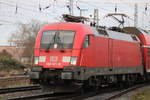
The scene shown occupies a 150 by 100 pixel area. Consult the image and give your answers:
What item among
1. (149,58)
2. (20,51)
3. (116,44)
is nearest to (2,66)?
(149,58)

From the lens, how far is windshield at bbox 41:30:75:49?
1473cm

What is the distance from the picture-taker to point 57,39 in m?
15.0

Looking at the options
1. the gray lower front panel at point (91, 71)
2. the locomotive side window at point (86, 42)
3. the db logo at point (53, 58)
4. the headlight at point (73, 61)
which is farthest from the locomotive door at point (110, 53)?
the db logo at point (53, 58)

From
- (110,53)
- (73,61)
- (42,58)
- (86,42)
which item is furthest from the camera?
(110,53)

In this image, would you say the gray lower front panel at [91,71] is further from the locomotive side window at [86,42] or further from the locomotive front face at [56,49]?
the locomotive side window at [86,42]

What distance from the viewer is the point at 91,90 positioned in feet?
56.1

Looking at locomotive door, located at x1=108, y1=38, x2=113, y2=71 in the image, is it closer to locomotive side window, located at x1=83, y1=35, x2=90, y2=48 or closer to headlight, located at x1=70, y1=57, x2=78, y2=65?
locomotive side window, located at x1=83, y1=35, x2=90, y2=48

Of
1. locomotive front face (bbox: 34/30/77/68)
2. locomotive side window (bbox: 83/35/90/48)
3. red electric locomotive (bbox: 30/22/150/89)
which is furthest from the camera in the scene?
locomotive side window (bbox: 83/35/90/48)

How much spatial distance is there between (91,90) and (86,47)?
3250 mm

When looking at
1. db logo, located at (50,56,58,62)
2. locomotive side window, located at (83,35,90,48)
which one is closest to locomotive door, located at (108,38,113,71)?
locomotive side window, located at (83,35,90,48)

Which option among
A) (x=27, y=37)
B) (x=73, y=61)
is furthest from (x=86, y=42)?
(x=27, y=37)

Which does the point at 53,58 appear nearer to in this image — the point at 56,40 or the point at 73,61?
the point at 56,40

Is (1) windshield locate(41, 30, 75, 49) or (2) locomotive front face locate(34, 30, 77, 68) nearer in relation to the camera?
(2) locomotive front face locate(34, 30, 77, 68)

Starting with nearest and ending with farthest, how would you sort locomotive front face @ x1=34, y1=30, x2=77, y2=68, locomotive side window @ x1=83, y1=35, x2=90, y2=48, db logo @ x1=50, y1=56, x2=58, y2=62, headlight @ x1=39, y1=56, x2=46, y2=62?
locomotive front face @ x1=34, y1=30, x2=77, y2=68
db logo @ x1=50, y1=56, x2=58, y2=62
locomotive side window @ x1=83, y1=35, x2=90, y2=48
headlight @ x1=39, y1=56, x2=46, y2=62
